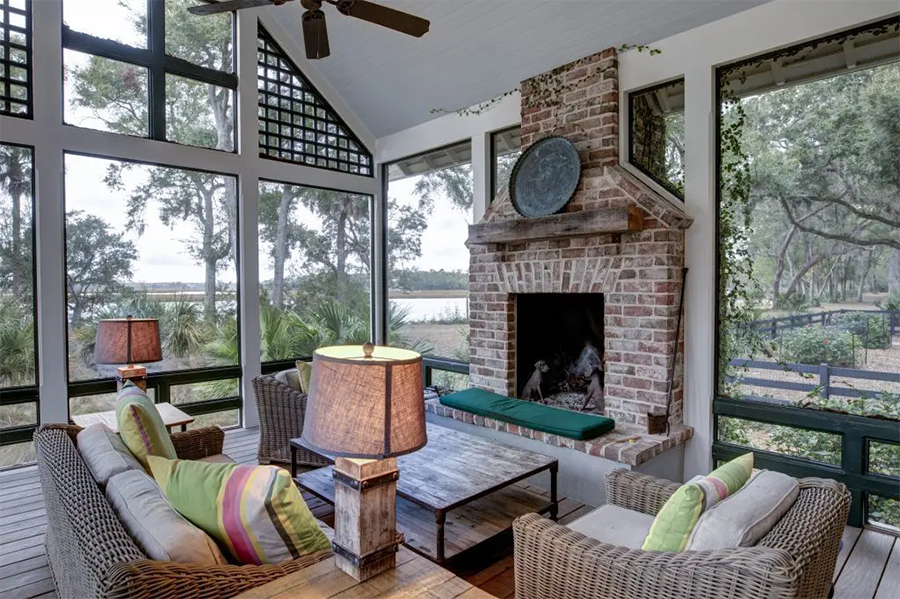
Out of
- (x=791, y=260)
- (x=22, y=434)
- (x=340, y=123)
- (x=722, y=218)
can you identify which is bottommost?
(x=22, y=434)

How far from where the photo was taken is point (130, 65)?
4465 millimetres

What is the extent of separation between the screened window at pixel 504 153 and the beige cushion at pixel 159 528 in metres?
3.59

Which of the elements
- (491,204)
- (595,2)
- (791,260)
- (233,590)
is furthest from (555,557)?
(595,2)

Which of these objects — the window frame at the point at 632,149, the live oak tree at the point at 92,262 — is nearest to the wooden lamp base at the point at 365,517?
the window frame at the point at 632,149

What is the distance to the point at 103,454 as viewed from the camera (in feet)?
6.58

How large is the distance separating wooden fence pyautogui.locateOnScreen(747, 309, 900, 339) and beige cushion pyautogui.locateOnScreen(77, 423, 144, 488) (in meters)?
3.58

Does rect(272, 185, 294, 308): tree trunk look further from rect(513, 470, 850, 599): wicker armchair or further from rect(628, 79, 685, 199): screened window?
Result: rect(513, 470, 850, 599): wicker armchair

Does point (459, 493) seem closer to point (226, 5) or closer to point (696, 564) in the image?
point (696, 564)

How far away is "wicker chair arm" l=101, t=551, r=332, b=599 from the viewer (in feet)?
4.05

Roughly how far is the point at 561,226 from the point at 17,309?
4.11m

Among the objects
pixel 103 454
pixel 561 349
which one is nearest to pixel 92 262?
pixel 103 454

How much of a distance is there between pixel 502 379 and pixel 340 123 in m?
3.37

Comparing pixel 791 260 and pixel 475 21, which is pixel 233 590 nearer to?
pixel 791 260

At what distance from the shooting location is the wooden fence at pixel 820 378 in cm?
308
